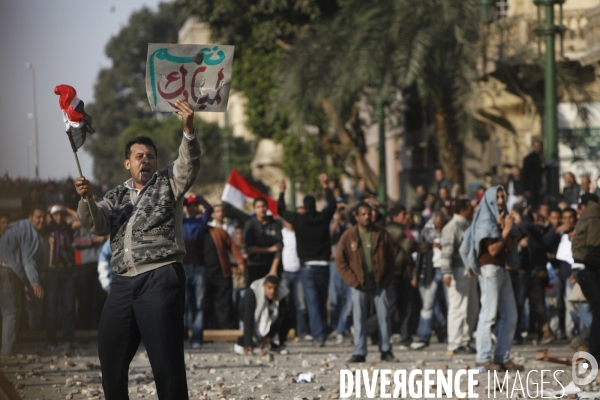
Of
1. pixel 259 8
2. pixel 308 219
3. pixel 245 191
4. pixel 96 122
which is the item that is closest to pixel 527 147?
pixel 259 8

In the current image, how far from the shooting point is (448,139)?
23.4 m

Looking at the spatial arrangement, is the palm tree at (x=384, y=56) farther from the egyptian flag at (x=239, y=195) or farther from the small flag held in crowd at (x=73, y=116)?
the small flag held in crowd at (x=73, y=116)

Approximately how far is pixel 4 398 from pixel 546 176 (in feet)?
42.7

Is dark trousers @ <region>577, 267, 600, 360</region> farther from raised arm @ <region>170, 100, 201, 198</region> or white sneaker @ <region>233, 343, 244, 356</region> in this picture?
raised arm @ <region>170, 100, 201, 198</region>

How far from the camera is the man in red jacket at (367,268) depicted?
12812mm

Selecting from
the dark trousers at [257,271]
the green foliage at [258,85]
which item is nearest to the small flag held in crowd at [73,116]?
the dark trousers at [257,271]

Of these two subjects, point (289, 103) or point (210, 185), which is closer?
point (289, 103)

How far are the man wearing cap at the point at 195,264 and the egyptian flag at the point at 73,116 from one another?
26.6ft

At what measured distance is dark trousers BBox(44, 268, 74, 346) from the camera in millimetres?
14680

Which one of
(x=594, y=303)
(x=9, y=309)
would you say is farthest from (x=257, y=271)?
(x=594, y=303)

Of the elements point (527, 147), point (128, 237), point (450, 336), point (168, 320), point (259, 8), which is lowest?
point (450, 336)

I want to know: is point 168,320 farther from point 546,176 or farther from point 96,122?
point 96,122

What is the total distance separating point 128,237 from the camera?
6.61 metres

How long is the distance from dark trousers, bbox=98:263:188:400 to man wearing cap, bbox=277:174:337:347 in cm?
876
